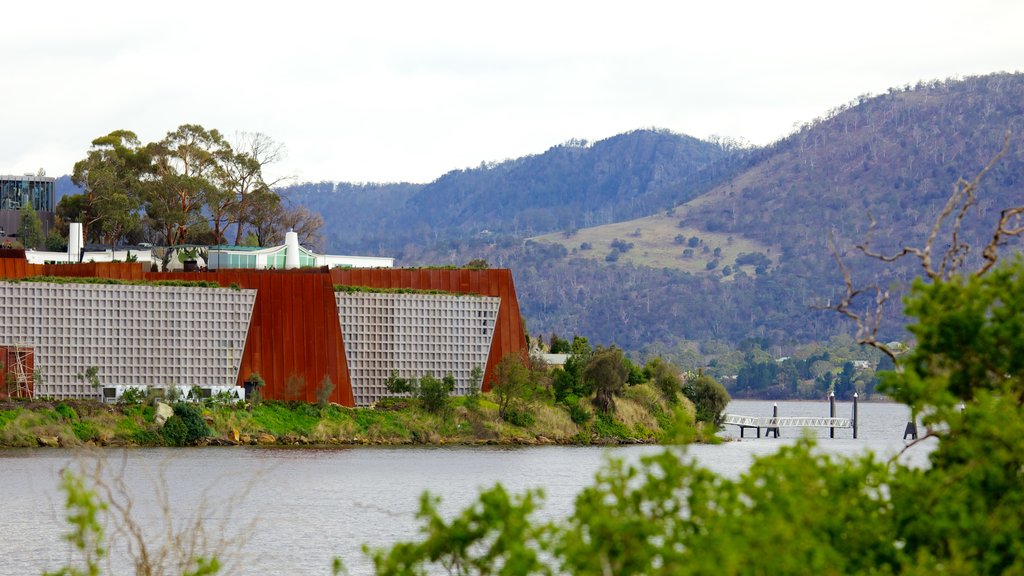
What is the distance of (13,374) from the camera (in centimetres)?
6600

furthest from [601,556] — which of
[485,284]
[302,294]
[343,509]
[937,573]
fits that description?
[485,284]

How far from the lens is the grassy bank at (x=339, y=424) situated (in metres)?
63.2

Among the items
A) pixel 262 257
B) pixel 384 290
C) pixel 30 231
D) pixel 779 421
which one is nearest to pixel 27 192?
pixel 30 231

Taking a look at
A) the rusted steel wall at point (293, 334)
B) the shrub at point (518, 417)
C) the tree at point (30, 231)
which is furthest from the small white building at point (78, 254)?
the shrub at point (518, 417)

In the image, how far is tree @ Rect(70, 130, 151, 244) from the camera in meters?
95.9

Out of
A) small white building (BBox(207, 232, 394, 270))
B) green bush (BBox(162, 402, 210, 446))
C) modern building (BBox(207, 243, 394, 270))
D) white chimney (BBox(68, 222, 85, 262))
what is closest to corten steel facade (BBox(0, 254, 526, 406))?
green bush (BBox(162, 402, 210, 446))

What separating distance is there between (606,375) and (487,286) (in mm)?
7257

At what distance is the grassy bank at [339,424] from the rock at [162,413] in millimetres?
166

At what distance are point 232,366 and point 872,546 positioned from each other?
5852cm

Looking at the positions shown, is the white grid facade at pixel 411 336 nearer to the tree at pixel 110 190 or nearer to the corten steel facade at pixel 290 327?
the corten steel facade at pixel 290 327

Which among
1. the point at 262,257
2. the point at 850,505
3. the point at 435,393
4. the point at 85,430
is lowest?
the point at 85,430

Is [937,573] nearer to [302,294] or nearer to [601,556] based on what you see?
[601,556]

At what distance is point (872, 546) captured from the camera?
1497cm

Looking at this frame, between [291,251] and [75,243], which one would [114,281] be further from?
[75,243]
